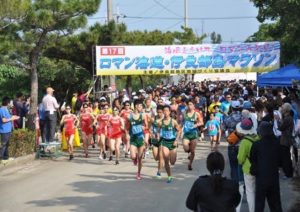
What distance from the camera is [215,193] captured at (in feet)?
17.3

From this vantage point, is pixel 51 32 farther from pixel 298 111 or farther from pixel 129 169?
pixel 298 111

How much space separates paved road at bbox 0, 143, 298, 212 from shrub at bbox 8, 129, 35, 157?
616 millimetres

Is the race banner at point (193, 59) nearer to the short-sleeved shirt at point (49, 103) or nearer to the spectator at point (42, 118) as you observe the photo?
the spectator at point (42, 118)

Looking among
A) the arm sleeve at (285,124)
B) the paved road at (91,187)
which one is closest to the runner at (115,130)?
the paved road at (91,187)

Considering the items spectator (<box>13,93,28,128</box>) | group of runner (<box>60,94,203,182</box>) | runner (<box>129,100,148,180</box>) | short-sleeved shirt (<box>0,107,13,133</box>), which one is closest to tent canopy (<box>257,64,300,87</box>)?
group of runner (<box>60,94,203,182</box>)

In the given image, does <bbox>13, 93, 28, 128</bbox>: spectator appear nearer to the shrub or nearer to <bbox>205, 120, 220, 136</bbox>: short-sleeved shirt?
the shrub

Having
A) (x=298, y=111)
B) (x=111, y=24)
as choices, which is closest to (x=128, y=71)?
(x=111, y=24)

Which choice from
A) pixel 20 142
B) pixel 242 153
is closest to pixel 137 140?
pixel 20 142

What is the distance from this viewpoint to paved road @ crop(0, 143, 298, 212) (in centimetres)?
1016

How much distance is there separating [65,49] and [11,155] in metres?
10.7

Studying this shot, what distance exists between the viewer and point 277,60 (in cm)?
2317

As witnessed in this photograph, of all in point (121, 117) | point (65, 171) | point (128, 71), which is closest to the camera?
point (65, 171)

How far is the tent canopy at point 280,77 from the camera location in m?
20.8

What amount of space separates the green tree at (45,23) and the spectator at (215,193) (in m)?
12.0
